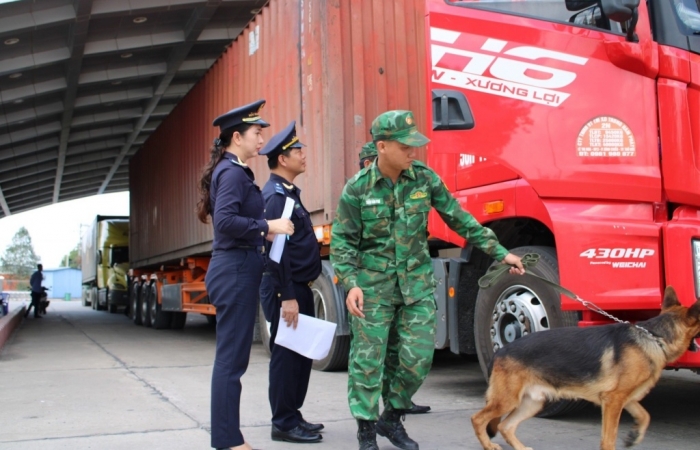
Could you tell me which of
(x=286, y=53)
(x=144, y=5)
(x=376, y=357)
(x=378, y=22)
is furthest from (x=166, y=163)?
(x=376, y=357)

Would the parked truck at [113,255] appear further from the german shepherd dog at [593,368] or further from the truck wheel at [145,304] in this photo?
the german shepherd dog at [593,368]

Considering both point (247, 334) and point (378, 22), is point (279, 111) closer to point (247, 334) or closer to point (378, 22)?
point (378, 22)

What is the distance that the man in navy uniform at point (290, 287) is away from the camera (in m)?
4.46

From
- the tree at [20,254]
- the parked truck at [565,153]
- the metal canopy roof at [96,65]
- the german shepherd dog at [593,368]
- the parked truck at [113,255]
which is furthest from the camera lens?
the tree at [20,254]

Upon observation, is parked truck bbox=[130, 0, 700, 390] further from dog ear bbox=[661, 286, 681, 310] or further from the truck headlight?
dog ear bbox=[661, 286, 681, 310]

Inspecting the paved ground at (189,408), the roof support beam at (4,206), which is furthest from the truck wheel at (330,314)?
the roof support beam at (4,206)

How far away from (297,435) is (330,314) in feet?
9.34

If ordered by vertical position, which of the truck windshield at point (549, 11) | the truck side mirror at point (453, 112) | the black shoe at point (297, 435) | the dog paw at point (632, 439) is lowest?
the black shoe at point (297, 435)

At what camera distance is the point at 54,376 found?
7797mm

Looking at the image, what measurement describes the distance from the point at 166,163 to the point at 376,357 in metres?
11.7

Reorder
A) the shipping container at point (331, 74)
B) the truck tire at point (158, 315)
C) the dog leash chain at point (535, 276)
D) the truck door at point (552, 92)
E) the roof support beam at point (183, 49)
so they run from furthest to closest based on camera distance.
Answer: the roof support beam at point (183, 49) → the truck tire at point (158, 315) → the shipping container at point (331, 74) → the truck door at point (552, 92) → the dog leash chain at point (535, 276)

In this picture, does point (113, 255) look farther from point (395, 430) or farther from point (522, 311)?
point (395, 430)

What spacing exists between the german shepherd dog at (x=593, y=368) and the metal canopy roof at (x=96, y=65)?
13.8 m

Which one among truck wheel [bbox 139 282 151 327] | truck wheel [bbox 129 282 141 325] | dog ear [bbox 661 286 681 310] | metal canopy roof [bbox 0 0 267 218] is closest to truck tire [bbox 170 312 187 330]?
truck wheel [bbox 139 282 151 327]
